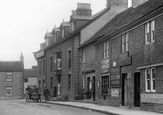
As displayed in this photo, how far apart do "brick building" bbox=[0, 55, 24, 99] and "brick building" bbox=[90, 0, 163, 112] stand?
40632mm

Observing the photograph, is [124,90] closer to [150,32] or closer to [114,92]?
[114,92]

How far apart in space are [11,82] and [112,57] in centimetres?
4397

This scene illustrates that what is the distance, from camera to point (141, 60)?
66.6 ft

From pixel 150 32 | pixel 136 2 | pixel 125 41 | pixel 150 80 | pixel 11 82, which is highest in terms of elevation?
pixel 136 2

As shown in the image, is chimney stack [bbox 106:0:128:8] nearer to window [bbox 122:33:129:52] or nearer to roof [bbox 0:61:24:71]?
window [bbox 122:33:129:52]

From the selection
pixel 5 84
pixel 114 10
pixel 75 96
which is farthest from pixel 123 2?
pixel 5 84

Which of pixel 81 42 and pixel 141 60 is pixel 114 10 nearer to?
pixel 81 42

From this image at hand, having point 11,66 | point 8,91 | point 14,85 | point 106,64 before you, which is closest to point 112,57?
point 106,64

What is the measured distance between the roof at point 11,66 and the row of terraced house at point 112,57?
20394 millimetres

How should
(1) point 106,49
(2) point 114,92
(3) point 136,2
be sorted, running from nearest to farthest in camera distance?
(2) point 114,92
(1) point 106,49
(3) point 136,2

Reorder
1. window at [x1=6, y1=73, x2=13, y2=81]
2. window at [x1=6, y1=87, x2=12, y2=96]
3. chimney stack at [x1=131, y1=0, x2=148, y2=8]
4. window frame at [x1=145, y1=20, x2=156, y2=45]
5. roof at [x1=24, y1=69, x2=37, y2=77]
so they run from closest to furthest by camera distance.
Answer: window frame at [x1=145, y1=20, x2=156, y2=45], chimney stack at [x1=131, y1=0, x2=148, y2=8], window at [x1=6, y1=87, x2=12, y2=96], window at [x1=6, y1=73, x2=13, y2=81], roof at [x1=24, y1=69, x2=37, y2=77]

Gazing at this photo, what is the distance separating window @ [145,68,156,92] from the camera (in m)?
19.0

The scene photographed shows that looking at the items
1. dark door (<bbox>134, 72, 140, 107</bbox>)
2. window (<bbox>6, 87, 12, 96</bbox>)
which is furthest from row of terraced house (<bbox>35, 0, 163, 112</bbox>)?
window (<bbox>6, 87, 12, 96</bbox>)

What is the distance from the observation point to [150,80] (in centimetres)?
1914
